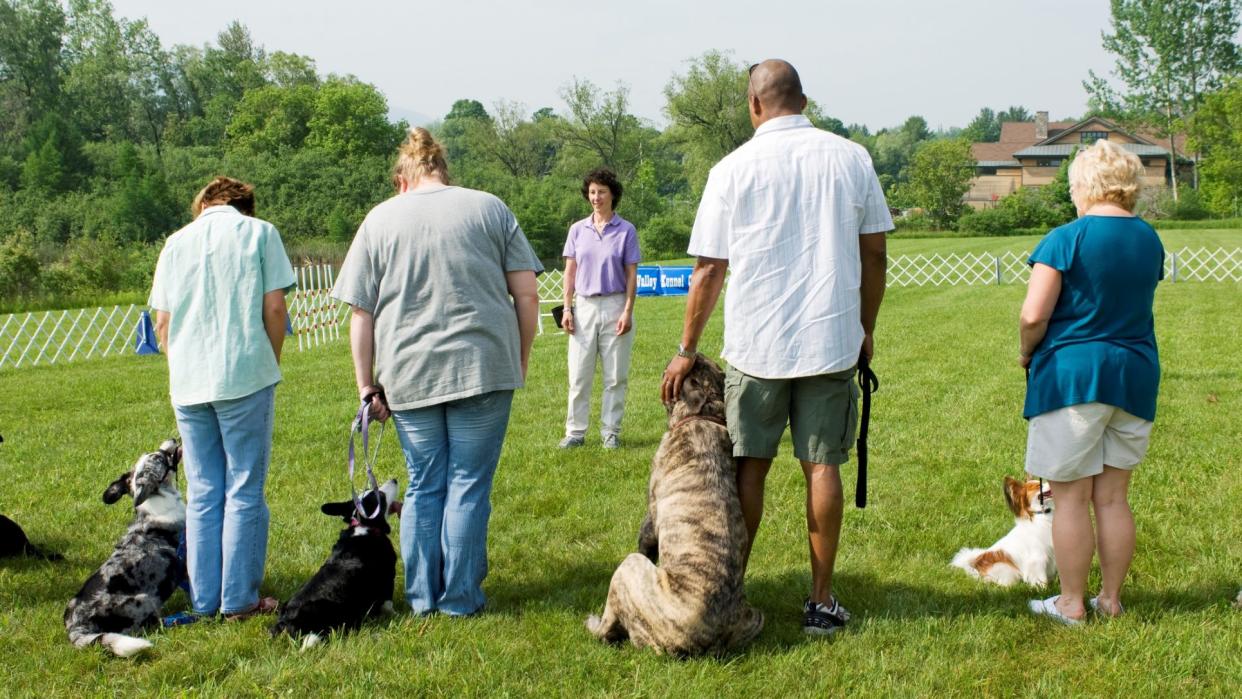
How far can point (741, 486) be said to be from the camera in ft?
11.1

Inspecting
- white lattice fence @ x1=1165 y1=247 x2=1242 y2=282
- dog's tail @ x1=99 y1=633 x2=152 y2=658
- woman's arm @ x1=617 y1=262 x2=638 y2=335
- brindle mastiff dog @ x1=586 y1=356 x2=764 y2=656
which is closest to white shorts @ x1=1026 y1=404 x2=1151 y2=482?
brindle mastiff dog @ x1=586 y1=356 x2=764 y2=656

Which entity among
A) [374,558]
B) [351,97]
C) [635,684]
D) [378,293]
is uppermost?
[351,97]

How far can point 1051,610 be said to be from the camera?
346cm

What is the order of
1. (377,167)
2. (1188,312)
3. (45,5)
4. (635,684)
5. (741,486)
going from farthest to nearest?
(45,5), (377,167), (1188,312), (741,486), (635,684)

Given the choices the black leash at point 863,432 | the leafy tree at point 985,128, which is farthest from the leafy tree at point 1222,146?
the leafy tree at point 985,128

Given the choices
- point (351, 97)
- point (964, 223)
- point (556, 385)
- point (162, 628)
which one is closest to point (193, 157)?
point (351, 97)

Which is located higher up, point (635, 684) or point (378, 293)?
point (378, 293)

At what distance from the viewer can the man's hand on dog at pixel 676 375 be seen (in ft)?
11.1

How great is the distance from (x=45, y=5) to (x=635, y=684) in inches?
2821

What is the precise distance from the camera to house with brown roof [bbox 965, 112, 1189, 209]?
67.1m

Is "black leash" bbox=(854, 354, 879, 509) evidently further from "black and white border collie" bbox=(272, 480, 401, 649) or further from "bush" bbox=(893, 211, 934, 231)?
"bush" bbox=(893, 211, 934, 231)

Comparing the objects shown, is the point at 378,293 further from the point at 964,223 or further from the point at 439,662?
the point at 964,223

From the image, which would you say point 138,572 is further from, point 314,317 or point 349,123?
point 349,123

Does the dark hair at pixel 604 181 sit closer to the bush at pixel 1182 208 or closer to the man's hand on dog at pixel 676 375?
the man's hand on dog at pixel 676 375
